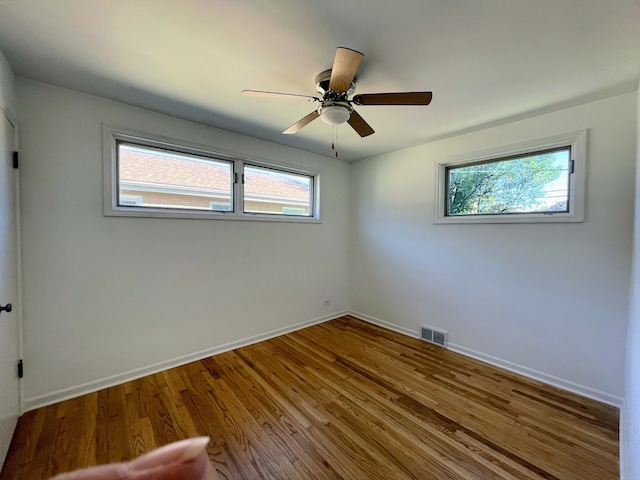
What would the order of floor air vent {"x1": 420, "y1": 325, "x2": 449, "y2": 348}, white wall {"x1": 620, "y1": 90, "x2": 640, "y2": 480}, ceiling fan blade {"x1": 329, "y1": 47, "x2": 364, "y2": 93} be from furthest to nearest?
floor air vent {"x1": 420, "y1": 325, "x2": 449, "y2": 348}
ceiling fan blade {"x1": 329, "y1": 47, "x2": 364, "y2": 93}
white wall {"x1": 620, "y1": 90, "x2": 640, "y2": 480}

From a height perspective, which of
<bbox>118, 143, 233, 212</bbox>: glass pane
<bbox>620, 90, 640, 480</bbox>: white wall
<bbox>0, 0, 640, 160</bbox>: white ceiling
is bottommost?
<bbox>620, 90, 640, 480</bbox>: white wall

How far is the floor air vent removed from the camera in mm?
2980

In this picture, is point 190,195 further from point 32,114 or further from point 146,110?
point 32,114

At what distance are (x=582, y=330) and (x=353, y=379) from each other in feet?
6.49

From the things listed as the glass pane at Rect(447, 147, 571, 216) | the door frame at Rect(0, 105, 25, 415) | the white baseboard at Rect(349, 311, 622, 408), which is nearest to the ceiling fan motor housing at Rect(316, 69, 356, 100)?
the glass pane at Rect(447, 147, 571, 216)

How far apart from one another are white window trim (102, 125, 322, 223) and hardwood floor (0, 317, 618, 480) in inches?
59.1

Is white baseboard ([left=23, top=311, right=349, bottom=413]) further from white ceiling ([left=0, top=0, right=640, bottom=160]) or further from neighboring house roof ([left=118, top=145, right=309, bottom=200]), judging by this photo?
white ceiling ([left=0, top=0, right=640, bottom=160])

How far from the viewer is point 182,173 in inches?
103

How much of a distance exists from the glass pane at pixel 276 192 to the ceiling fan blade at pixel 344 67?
1786mm

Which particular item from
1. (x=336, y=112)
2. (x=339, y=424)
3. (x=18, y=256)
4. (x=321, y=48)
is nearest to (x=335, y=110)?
(x=336, y=112)

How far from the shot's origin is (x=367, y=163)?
3.83 metres

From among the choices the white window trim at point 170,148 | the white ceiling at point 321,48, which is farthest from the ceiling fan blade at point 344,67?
the white window trim at point 170,148

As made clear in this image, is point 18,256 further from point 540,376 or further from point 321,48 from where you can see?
point 540,376

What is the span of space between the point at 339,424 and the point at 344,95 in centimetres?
225
